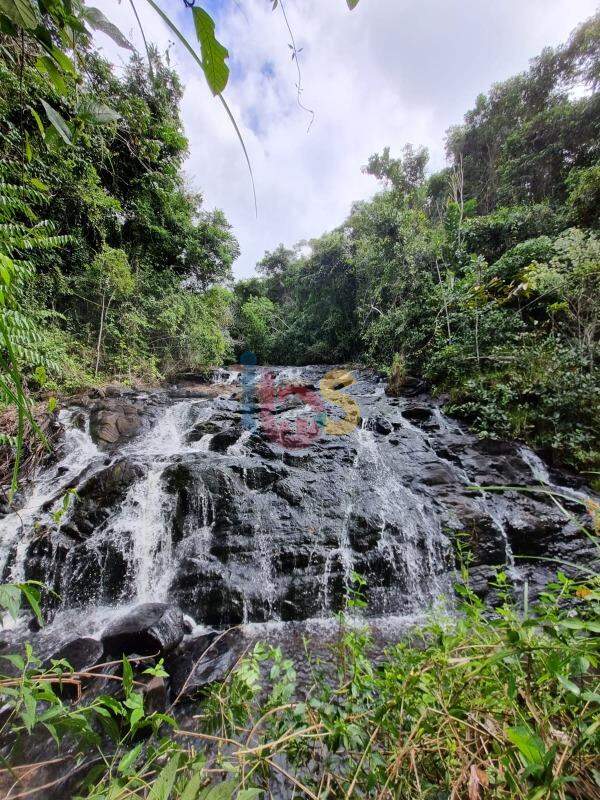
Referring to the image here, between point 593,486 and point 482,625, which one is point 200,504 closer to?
point 482,625

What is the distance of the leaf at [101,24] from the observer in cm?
78

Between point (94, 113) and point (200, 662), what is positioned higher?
point (94, 113)

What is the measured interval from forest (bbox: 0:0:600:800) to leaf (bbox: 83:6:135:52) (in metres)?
0.02

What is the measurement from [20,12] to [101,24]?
211 mm

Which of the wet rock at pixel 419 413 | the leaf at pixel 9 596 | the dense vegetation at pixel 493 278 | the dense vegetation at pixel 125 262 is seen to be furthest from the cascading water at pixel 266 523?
the dense vegetation at pixel 125 262

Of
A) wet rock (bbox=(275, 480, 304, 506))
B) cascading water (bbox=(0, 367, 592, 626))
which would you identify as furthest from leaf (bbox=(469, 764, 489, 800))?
wet rock (bbox=(275, 480, 304, 506))

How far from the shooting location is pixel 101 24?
78cm

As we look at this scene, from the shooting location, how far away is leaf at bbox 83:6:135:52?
779mm

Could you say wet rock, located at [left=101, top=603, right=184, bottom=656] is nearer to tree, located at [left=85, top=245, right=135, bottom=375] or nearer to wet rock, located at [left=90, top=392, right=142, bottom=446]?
wet rock, located at [left=90, top=392, right=142, bottom=446]

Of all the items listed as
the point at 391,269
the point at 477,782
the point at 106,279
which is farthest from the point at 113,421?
the point at 391,269

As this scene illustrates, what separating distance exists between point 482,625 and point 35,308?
31.0 feet

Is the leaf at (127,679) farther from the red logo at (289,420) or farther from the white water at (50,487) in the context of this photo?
the red logo at (289,420)

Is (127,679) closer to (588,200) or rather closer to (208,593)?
(208,593)

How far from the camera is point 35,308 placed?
22.6ft
